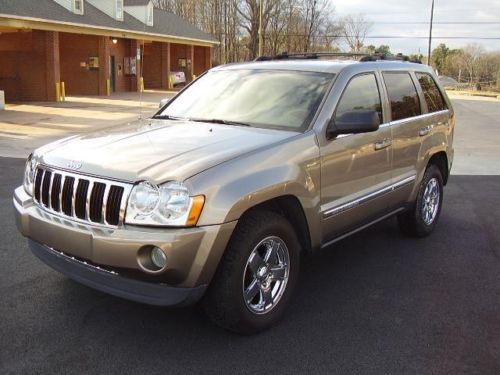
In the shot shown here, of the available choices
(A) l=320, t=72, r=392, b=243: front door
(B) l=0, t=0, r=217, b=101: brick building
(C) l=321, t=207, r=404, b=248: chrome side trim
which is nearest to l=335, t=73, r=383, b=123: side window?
(A) l=320, t=72, r=392, b=243: front door

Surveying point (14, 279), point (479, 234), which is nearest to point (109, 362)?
point (14, 279)

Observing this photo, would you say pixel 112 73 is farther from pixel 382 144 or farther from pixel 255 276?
pixel 255 276

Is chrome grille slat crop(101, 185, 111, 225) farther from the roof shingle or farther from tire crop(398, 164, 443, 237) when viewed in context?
the roof shingle

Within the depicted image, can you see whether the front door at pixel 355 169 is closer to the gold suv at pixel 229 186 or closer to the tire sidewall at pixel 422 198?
the gold suv at pixel 229 186

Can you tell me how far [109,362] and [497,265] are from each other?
362 centimetres

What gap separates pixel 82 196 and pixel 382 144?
256 centimetres

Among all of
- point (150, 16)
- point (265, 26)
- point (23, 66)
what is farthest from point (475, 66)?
point (23, 66)

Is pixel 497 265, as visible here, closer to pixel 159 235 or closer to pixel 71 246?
pixel 159 235

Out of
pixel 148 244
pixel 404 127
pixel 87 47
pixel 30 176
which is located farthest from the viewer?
pixel 87 47

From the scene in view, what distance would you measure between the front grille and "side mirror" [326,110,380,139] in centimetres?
165

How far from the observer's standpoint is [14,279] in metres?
4.44

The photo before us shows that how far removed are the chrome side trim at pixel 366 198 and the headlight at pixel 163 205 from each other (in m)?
1.28

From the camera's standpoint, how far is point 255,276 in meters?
3.58

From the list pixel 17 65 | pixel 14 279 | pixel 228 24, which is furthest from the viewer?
pixel 228 24
